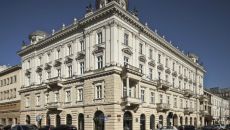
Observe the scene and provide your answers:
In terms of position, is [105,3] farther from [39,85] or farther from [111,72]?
[39,85]

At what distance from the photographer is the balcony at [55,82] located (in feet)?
159

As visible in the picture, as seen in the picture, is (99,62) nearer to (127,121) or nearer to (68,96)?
(68,96)

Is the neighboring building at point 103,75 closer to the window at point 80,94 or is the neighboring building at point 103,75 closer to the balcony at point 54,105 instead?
the window at point 80,94

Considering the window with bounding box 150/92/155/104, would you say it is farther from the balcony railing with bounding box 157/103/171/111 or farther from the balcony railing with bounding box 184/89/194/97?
the balcony railing with bounding box 184/89/194/97

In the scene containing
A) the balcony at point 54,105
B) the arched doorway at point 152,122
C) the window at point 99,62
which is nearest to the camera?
the window at point 99,62

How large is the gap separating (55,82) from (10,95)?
927 inches

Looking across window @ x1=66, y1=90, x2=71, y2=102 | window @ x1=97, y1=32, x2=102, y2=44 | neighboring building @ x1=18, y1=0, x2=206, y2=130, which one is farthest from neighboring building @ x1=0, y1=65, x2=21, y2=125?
window @ x1=97, y1=32, x2=102, y2=44

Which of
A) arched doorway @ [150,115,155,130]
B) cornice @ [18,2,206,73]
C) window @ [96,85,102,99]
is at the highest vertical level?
cornice @ [18,2,206,73]

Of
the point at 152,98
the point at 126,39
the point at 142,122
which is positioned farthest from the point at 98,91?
the point at 152,98

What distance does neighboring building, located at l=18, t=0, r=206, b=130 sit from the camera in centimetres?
4103

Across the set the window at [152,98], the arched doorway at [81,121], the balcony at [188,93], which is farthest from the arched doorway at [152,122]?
the balcony at [188,93]

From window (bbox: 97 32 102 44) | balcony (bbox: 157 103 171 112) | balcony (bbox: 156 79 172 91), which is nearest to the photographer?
window (bbox: 97 32 102 44)

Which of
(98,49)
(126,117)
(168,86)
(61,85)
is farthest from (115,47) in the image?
(168,86)

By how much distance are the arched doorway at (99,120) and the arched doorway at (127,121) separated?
3.15 meters
